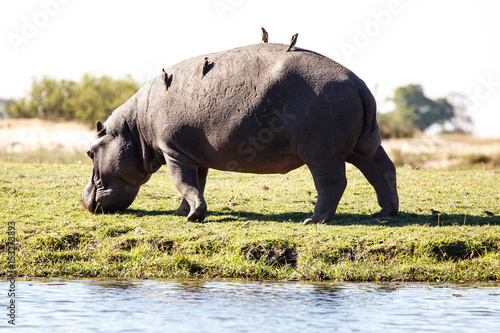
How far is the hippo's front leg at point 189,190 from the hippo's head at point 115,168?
2.02ft

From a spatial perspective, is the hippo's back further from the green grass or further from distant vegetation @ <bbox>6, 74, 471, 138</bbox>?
distant vegetation @ <bbox>6, 74, 471, 138</bbox>

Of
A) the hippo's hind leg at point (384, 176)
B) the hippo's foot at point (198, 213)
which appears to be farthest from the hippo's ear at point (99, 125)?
the hippo's hind leg at point (384, 176)

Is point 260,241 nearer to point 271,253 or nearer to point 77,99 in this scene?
point 271,253

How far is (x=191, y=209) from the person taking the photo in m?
8.55

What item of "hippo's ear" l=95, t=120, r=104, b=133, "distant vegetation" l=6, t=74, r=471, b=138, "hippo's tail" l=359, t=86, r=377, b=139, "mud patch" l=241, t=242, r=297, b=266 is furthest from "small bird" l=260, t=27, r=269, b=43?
"distant vegetation" l=6, t=74, r=471, b=138

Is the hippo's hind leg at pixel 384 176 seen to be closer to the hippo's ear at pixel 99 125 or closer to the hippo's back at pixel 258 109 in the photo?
the hippo's back at pixel 258 109

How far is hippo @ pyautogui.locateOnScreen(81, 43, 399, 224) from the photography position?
7961 mm

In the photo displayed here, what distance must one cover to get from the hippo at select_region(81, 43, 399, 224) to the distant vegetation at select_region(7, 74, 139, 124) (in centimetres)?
2231

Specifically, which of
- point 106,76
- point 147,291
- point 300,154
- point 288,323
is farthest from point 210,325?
point 106,76

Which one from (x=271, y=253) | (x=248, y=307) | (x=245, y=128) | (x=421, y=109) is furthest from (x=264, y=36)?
(x=421, y=109)

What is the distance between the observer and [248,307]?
5.68 m

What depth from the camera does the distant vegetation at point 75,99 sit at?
3181cm

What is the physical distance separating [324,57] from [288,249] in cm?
248

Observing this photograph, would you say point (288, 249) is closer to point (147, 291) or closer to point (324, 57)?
point (147, 291)
